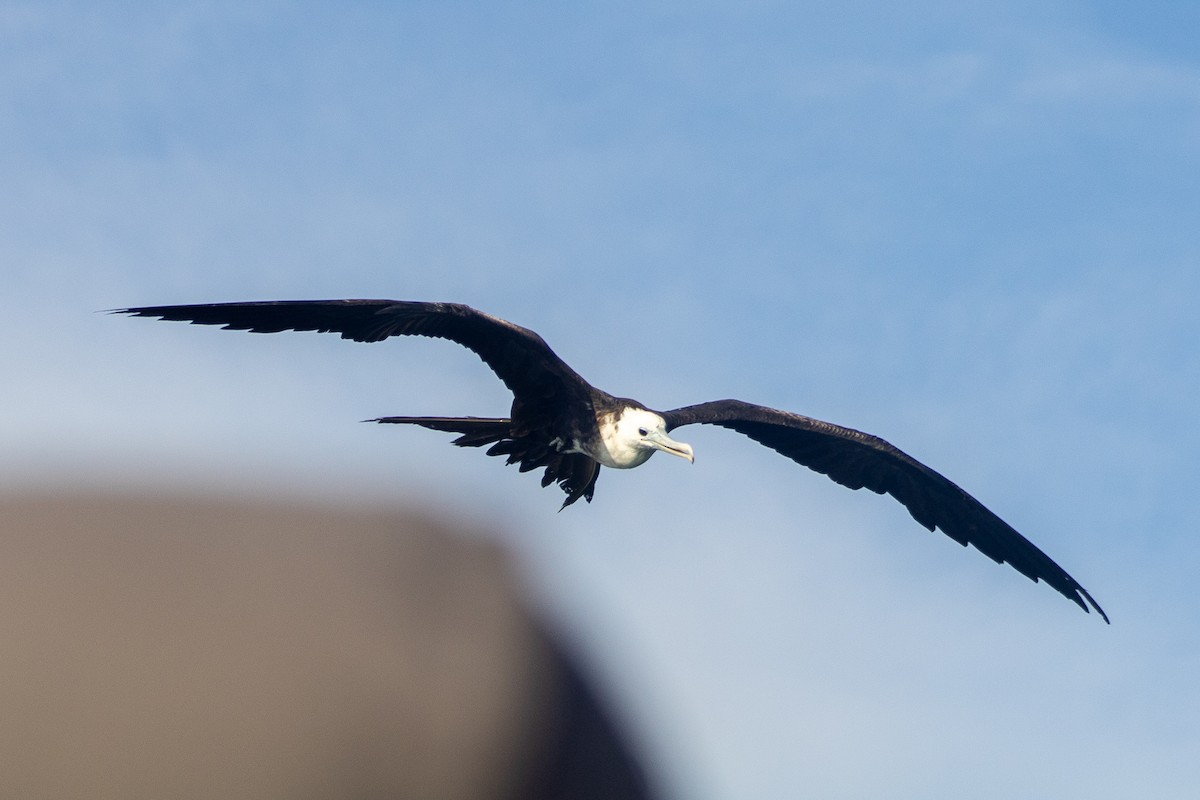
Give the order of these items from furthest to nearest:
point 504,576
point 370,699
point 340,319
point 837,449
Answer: point 837,449
point 504,576
point 370,699
point 340,319

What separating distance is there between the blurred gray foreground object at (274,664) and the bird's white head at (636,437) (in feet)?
3.94

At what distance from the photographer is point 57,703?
9.13m

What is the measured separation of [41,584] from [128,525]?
68cm

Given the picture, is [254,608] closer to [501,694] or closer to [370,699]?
[370,699]

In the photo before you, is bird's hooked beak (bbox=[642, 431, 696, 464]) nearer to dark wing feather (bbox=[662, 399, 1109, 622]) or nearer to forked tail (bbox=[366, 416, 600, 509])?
forked tail (bbox=[366, 416, 600, 509])

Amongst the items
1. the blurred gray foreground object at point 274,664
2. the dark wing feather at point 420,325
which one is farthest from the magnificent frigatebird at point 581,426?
the blurred gray foreground object at point 274,664

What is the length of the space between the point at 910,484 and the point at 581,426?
11.2 ft

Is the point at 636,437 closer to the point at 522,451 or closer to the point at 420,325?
the point at 522,451

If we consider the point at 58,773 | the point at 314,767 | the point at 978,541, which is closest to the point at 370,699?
the point at 314,767

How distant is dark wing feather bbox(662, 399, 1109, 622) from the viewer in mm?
11320

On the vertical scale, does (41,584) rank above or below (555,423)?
below

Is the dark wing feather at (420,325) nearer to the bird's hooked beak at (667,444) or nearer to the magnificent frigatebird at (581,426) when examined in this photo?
the magnificent frigatebird at (581,426)

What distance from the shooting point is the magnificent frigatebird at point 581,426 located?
8648mm

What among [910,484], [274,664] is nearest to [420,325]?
[274,664]
